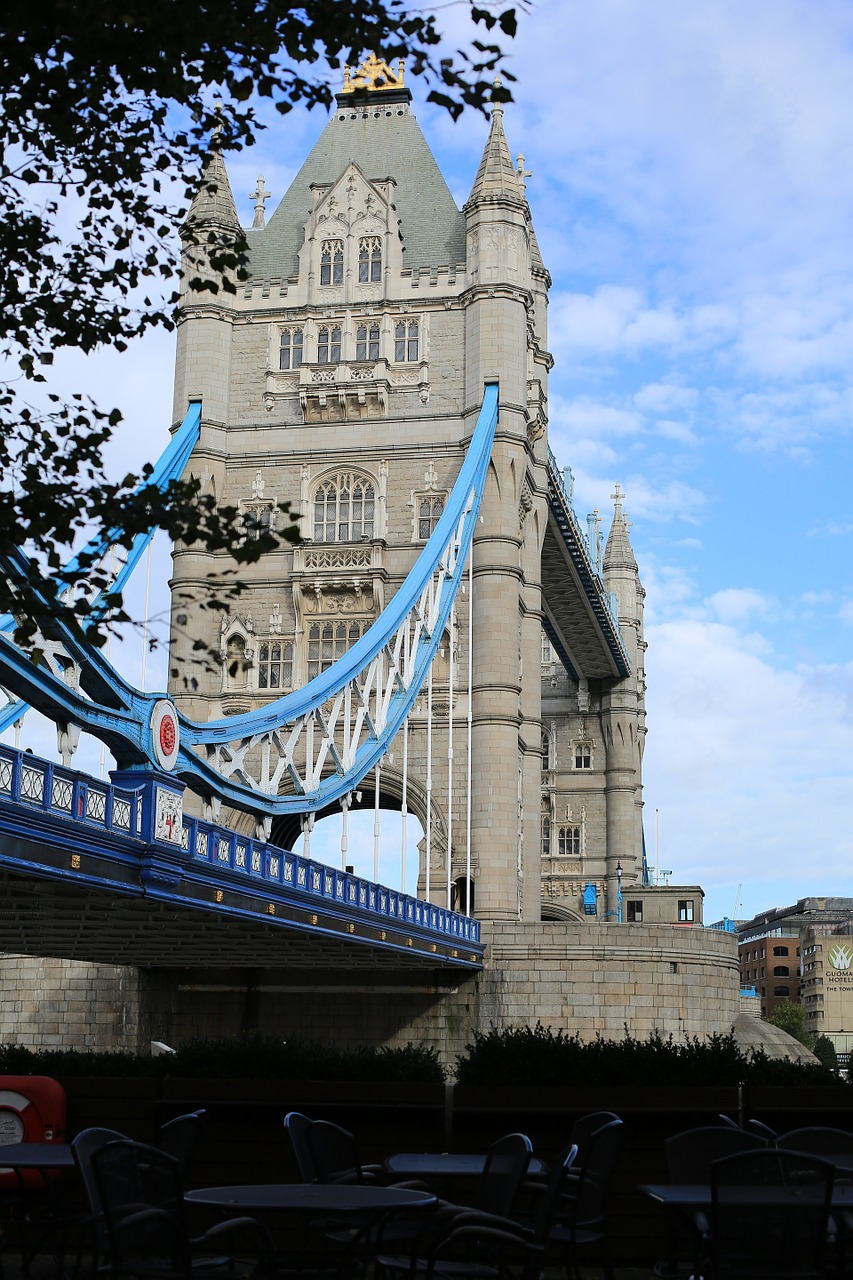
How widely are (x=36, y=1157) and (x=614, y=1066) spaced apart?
4.58m

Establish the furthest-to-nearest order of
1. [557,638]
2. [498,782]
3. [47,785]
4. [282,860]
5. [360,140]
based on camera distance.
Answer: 1. [557,638]
2. [360,140]
3. [498,782]
4. [282,860]
5. [47,785]

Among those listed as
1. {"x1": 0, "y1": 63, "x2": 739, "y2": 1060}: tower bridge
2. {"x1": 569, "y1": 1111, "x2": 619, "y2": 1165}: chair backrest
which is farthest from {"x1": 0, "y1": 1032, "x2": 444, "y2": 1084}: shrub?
{"x1": 0, "y1": 63, "x2": 739, "y2": 1060}: tower bridge

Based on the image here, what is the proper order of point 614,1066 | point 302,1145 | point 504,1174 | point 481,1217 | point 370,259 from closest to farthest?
point 481,1217 < point 504,1174 < point 302,1145 < point 614,1066 < point 370,259

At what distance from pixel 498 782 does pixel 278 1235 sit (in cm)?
2971

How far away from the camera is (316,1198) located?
712 cm

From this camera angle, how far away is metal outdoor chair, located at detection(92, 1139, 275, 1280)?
6637 mm

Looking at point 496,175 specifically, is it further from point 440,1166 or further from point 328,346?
point 440,1166

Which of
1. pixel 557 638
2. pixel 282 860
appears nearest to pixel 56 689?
pixel 282 860

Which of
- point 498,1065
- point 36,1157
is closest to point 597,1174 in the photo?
point 36,1157

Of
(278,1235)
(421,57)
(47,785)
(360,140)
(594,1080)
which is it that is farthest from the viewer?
(360,140)

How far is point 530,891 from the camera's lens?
42312 millimetres

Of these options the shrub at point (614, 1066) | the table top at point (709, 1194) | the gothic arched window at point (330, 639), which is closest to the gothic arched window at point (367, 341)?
the gothic arched window at point (330, 639)

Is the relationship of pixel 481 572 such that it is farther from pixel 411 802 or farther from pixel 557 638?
pixel 557 638

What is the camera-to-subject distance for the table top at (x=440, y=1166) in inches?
341
